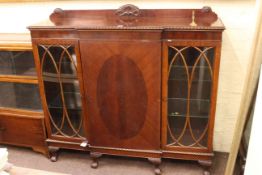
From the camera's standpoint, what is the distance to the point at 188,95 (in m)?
1.85

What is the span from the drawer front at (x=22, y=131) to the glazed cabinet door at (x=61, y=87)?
0.09m

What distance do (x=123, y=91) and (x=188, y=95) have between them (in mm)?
419

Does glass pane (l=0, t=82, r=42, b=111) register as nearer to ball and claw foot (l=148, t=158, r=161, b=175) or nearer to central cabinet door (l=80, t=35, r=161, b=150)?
central cabinet door (l=80, t=35, r=161, b=150)

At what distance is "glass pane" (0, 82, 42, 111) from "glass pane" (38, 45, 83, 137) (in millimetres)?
193

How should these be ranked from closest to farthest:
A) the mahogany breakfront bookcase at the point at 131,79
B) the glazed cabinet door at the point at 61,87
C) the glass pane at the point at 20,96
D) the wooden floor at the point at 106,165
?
the mahogany breakfront bookcase at the point at 131,79, the glazed cabinet door at the point at 61,87, the wooden floor at the point at 106,165, the glass pane at the point at 20,96

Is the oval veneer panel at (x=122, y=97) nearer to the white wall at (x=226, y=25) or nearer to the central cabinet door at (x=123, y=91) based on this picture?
the central cabinet door at (x=123, y=91)

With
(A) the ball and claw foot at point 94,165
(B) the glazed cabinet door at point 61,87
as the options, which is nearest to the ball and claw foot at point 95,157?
(A) the ball and claw foot at point 94,165

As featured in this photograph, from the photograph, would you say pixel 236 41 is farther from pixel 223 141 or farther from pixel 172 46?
pixel 223 141

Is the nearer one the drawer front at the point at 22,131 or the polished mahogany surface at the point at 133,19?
the polished mahogany surface at the point at 133,19

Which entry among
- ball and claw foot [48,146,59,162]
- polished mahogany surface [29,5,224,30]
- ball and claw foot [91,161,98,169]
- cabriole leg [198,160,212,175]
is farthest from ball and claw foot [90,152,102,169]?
polished mahogany surface [29,5,224,30]

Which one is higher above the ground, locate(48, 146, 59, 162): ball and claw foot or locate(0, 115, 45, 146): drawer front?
locate(0, 115, 45, 146): drawer front

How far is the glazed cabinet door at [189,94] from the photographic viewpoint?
5.67 ft

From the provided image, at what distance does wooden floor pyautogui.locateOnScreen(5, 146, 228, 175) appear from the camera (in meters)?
2.05

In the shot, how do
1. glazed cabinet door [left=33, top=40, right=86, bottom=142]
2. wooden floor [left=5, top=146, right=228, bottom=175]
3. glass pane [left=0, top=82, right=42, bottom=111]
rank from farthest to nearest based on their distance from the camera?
glass pane [left=0, top=82, right=42, bottom=111] < wooden floor [left=5, top=146, right=228, bottom=175] < glazed cabinet door [left=33, top=40, right=86, bottom=142]
